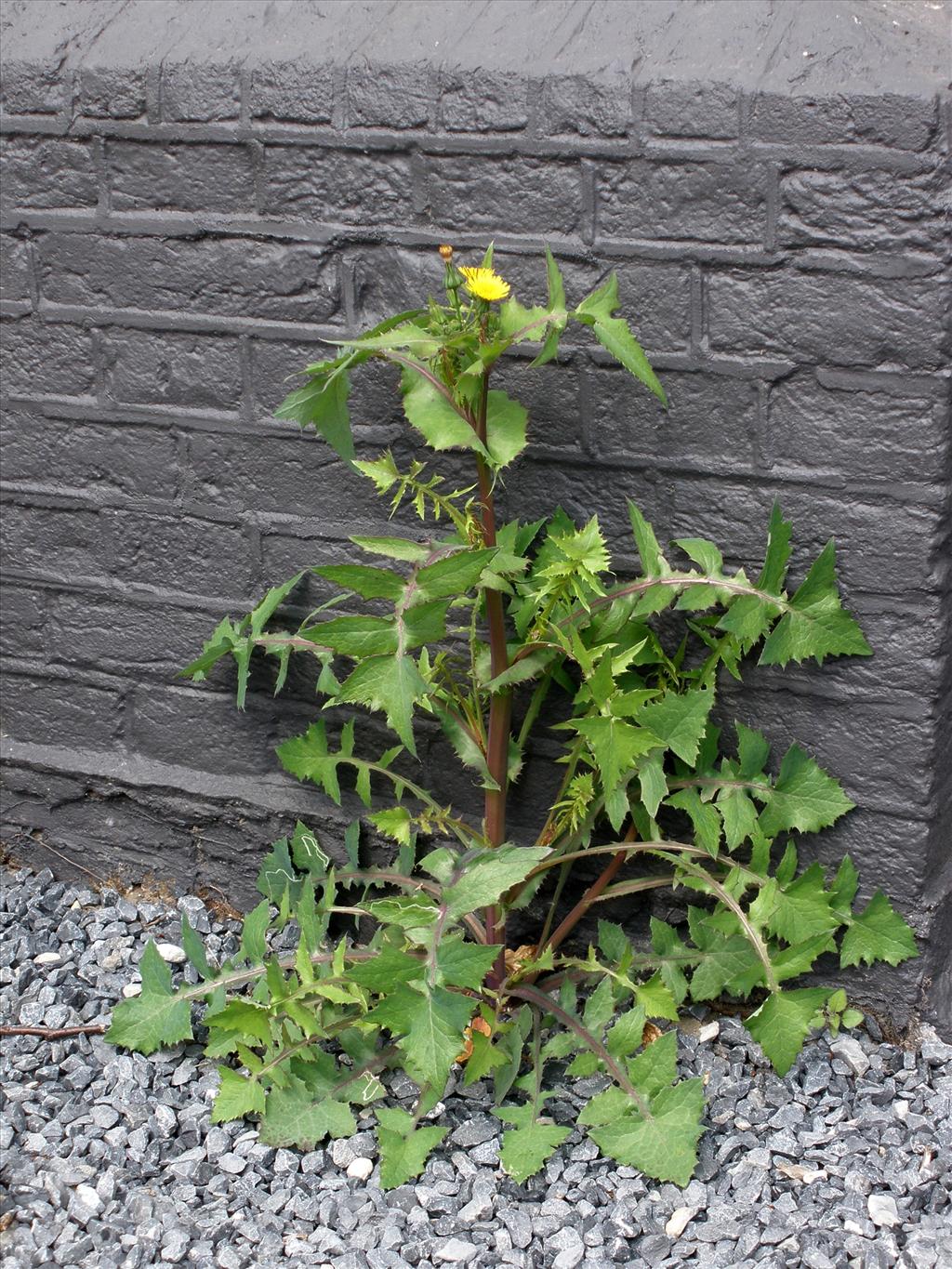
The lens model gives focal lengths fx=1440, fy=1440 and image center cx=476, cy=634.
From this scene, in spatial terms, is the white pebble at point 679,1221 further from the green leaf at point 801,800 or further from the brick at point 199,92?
the brick at point 199,92

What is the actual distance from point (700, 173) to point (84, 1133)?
1.60m

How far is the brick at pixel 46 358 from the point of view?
2.43 metres

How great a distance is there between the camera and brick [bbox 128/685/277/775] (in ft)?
8.29

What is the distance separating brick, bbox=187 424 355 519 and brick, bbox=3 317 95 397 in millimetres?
241

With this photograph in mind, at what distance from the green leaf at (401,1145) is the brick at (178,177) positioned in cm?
137

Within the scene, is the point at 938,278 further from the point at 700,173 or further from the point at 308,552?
the point at 308,552

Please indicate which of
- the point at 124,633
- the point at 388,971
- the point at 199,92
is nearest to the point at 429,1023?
the point at 388,971

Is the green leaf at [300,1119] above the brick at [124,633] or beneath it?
beneath

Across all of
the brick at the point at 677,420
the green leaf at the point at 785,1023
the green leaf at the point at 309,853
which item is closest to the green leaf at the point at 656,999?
the green leaf at the point at 785,1023

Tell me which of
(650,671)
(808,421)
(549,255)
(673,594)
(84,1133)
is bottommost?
(84,1133)

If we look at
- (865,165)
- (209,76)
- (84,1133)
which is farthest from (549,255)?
(84,1133)

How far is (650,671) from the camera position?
86.2 inches

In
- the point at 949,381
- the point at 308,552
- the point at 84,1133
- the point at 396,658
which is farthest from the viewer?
the point at 308,552

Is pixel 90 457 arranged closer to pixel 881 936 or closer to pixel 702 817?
pixel 702 817
